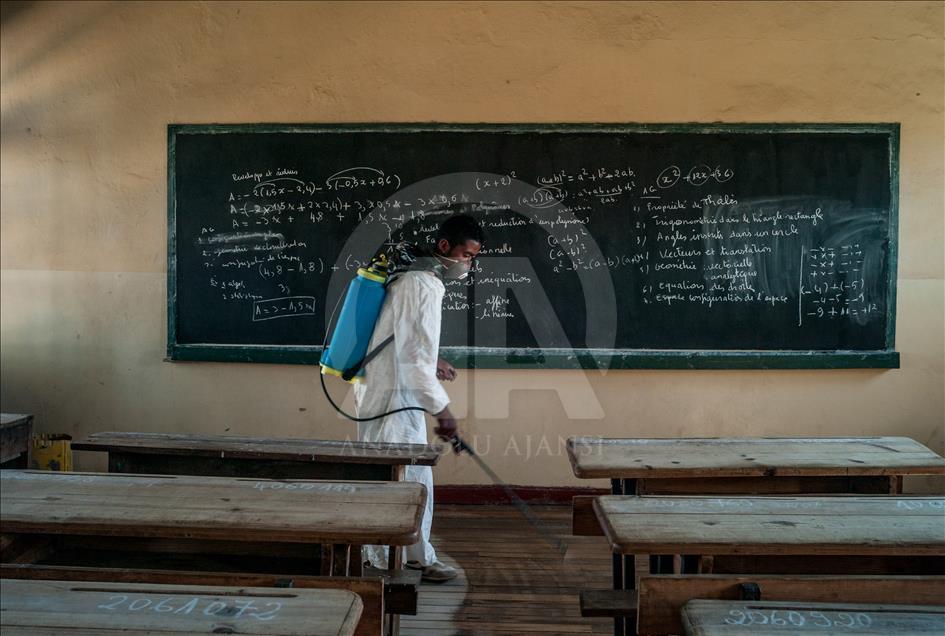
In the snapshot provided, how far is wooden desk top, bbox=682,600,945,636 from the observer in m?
1.26

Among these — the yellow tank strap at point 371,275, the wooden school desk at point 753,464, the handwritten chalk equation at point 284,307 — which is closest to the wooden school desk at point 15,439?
the handwritten chalk equation at point 284,307

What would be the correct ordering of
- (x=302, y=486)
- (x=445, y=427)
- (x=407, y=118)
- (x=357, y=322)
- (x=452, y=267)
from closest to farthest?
(x=302, y=486) < (x=445, y=427) < (x=357, y=322) < (x=452, y=267) < (x=407, y=118)

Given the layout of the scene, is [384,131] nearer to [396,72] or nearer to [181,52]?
[396,72]

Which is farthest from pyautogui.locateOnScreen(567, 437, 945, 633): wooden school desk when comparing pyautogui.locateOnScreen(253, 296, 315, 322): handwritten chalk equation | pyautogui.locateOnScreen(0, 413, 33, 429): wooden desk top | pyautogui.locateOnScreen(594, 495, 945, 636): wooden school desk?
pyautogui.locateOnScreen(0, 413, 33, 429): wooden desk top

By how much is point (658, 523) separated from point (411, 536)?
0.55 m

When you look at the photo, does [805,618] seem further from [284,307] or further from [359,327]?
[284,307]

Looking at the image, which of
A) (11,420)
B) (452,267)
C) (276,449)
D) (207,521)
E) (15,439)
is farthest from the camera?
(15,439)

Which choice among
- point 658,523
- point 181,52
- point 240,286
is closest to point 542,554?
point 658,523

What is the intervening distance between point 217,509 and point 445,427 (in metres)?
1.08

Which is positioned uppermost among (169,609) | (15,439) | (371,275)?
(371,275)

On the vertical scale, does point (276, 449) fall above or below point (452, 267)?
below

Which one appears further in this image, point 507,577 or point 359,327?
point 507,577

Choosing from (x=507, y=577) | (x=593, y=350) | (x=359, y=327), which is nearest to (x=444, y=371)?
(x=359, y=327)

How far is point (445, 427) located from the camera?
2.71m
